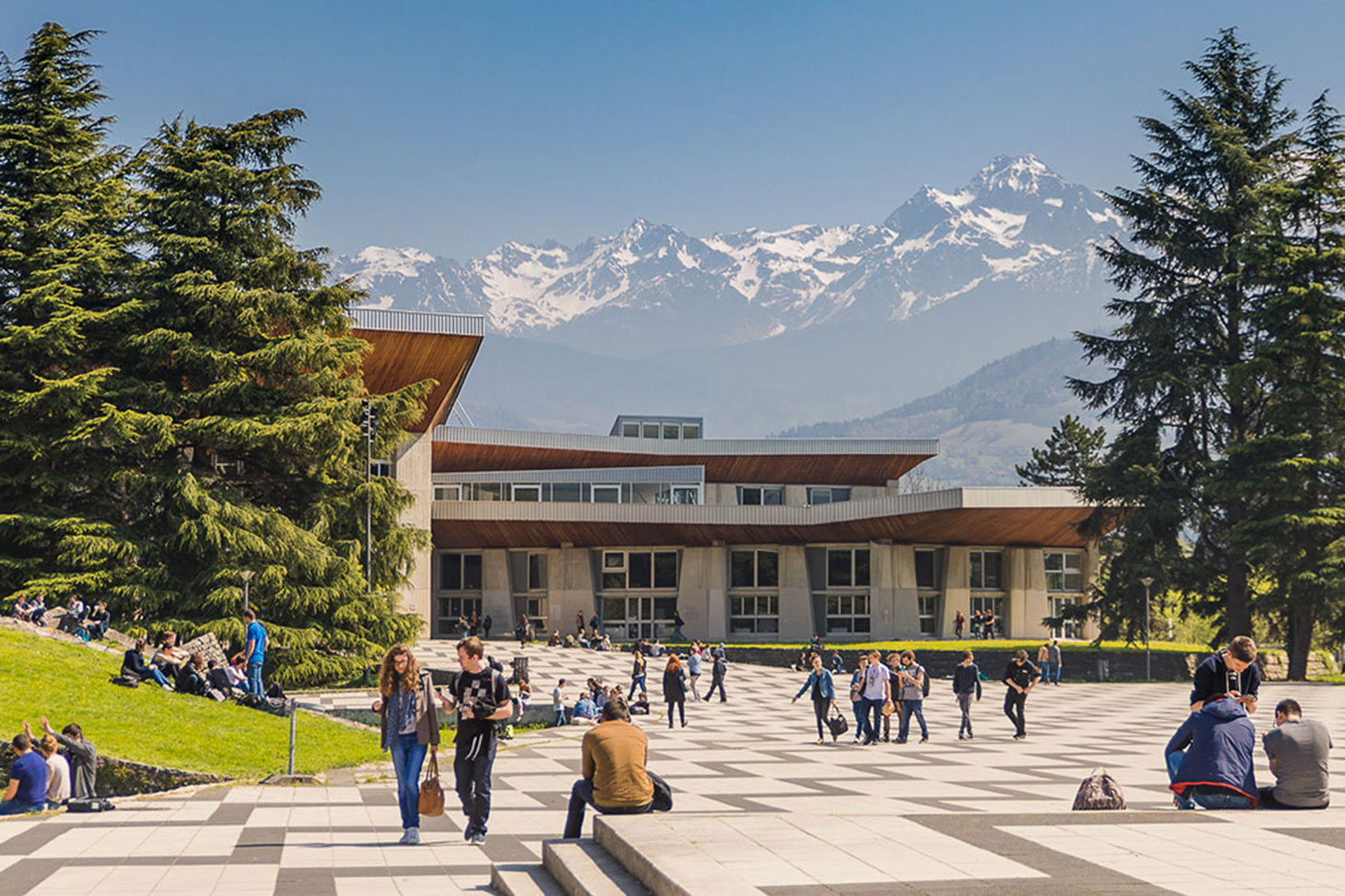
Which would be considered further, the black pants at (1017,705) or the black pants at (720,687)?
the black pants at (720,687)

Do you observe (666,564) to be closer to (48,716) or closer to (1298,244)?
(1298,244)

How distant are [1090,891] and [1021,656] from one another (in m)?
16.9

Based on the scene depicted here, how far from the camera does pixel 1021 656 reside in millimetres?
22672

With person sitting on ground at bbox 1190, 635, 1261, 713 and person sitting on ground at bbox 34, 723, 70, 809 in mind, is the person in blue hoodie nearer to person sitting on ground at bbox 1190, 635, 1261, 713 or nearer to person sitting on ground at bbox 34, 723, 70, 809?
person sitting on ground at bbox 1190, 635, 1261, 713

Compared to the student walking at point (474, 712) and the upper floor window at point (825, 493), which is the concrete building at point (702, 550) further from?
the student walking at point (474, 712)

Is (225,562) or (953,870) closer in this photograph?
(953,870)

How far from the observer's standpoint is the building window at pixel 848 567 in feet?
198

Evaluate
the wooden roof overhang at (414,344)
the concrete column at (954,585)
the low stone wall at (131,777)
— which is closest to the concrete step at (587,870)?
the low stone wall at (131,777)

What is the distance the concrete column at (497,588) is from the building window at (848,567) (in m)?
15.0

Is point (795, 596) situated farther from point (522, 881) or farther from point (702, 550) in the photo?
point (522, 881)

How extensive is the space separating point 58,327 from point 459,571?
3187 centimetres

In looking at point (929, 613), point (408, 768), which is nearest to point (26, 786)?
point (408, 768)

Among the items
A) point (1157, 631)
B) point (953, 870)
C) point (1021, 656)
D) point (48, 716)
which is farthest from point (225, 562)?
point (1157, 631)

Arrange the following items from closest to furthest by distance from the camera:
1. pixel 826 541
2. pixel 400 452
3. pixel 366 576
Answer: pixel 366 576, pixel 400 452, pixel 826 541
